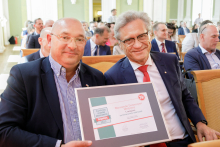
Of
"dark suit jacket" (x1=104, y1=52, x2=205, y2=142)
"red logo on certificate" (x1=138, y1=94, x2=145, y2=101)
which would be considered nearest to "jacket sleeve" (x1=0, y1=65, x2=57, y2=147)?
"red logo on certificate" (x1=138, y1=94, x2=145, y2=101)

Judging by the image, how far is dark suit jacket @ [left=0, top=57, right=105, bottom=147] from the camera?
1226 mm

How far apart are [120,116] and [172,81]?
0.80 m

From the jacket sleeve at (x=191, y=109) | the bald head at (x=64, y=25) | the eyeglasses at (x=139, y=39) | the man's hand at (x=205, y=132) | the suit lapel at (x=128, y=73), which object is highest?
the bald head at (x=64, y=25)

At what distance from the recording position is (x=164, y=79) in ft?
5.96

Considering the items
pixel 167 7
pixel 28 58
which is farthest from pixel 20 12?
pixel 28 58

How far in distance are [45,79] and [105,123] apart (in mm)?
565

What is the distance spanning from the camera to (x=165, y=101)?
1.79 m

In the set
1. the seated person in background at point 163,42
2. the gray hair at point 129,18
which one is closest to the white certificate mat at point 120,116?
the gray hair at point 129,18

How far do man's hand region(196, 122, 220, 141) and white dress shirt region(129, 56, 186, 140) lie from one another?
0.42 ft

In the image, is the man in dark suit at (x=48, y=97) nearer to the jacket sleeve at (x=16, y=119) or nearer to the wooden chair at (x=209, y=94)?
the jacket sleeve at (x=16, y=119)

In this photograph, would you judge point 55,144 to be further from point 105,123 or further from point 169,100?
point 169,100

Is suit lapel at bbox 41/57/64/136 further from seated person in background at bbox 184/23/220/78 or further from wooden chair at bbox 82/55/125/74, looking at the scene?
seated person in background at bbox 184/23/220/78

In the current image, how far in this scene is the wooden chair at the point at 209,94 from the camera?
1949 millimetres

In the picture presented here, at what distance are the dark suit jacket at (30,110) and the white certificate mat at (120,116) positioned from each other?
1.03 ft
